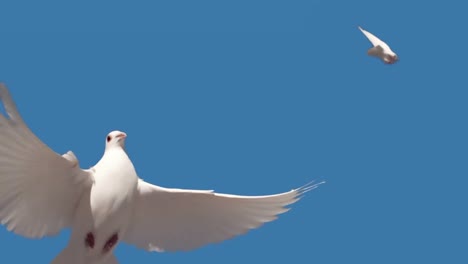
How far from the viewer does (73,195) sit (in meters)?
12.4

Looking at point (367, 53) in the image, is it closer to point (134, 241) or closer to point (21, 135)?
point (134, 241)

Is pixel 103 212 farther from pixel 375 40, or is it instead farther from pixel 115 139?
pixel 375 40

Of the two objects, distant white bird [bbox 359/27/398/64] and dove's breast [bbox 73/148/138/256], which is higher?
distant white bird [bbox 359/27/398/64]

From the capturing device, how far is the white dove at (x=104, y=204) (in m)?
11.7

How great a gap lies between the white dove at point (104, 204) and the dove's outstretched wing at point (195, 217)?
0.5 inches

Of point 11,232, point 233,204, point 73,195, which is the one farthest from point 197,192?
point 11,232

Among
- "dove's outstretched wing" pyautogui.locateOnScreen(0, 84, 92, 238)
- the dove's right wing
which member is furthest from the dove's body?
the dove's right wing

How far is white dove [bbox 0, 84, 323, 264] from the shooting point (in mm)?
11742

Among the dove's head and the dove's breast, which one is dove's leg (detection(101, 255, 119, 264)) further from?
the dove's head

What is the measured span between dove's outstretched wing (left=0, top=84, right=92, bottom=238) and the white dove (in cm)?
1

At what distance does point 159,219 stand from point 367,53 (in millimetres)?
3654

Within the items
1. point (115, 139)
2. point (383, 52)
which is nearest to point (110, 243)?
point (115, 139)

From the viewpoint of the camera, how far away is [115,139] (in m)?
13.0

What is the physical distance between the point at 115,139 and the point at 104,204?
113 centimetres
